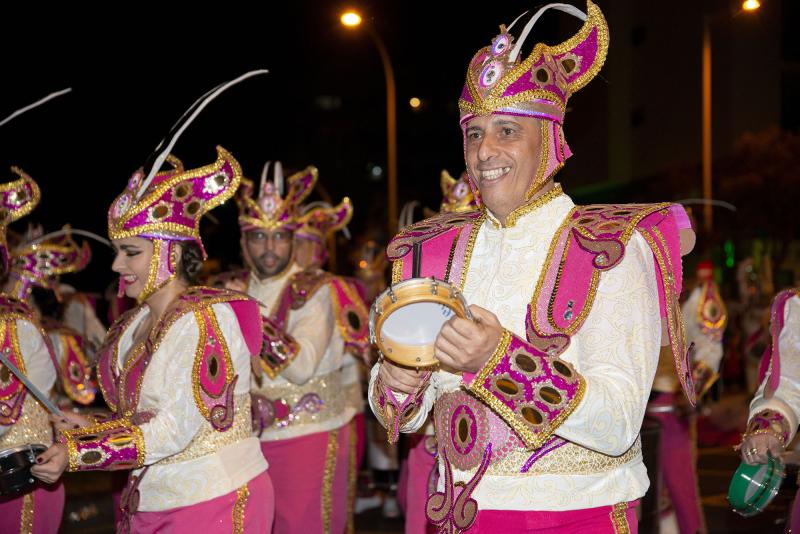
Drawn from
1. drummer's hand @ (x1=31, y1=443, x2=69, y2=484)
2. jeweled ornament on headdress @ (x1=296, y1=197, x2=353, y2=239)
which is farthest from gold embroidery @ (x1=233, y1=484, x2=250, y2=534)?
jeweled ornament on headdress @ (x1=296, y1=197, x2=353, y2=239)

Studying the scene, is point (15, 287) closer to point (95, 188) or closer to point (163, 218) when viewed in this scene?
point (163, 218)

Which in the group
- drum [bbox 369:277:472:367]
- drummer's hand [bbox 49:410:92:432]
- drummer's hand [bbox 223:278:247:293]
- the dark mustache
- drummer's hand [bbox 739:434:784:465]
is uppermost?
drum [bbox 369:277:472:367]

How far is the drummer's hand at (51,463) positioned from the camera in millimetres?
3525

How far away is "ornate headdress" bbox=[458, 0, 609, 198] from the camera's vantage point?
2891 mm

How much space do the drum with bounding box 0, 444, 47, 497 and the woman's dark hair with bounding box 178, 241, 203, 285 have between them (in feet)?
3.56

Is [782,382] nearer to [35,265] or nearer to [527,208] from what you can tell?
[527,208]

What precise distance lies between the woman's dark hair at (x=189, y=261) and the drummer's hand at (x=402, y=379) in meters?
1.87

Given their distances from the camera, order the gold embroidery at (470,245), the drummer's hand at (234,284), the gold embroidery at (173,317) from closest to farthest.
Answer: the gold embroidery at (470,245), the gold embroidery at (173,317), the drummer's hand at (234,284)

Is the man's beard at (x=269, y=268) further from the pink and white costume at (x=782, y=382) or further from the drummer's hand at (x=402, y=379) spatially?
the drummer's hand at (x=402, y=379)

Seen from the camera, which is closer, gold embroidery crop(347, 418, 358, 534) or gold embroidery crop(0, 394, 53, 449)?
gold embroidery crop(0, 394, 53, 449)

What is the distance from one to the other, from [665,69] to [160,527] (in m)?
26.5

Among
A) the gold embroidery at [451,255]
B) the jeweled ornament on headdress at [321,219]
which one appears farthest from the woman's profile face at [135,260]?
the jeweled ornament on headdress at [321,219]

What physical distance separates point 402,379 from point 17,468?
1.68 metres

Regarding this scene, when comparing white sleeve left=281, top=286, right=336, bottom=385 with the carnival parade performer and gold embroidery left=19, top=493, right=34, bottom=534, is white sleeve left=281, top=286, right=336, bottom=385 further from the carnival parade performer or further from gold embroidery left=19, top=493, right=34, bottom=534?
gold embroidery left=19, top=493, right=34, bottom=534
